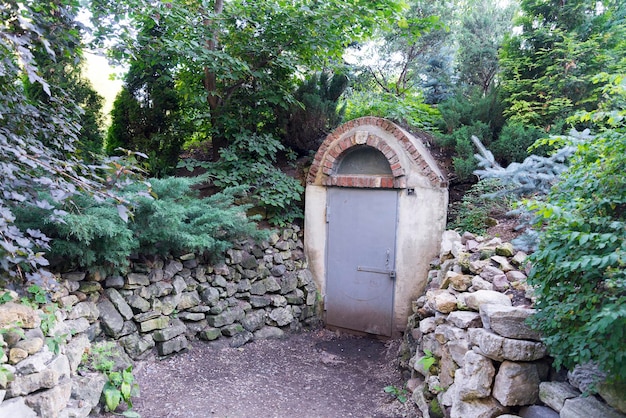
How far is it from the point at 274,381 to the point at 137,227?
197 cm

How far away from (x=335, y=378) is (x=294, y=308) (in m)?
1.27

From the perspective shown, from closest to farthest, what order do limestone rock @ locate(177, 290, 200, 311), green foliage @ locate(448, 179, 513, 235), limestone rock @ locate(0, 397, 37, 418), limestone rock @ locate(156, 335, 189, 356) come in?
limestone rock @ locate(0, 397, 37, 418), limestone rock @ locate(156, 335, 189, 356), limestone rock @ locate(177, 290, 200, 311), green foliage @ locate(448, 179, 513, 235)

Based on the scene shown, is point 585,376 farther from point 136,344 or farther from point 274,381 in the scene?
point 136,344

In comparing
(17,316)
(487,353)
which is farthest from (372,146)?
(17,316)

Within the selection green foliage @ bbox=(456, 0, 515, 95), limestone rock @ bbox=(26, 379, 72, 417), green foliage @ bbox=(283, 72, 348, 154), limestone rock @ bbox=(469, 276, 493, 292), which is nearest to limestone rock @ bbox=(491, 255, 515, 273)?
limestone rock @ bbox=(469, 276, 493, 292)

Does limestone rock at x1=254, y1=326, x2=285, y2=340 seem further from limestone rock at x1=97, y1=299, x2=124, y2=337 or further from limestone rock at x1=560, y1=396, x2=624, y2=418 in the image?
limestone rock at x1=560, y1=396, x2=624, y2=418

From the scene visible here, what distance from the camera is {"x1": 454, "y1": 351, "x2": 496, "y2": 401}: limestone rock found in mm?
2584

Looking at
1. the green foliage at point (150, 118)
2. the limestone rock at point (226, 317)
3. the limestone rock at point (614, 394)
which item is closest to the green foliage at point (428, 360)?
the limestone rock at point (614, 394)

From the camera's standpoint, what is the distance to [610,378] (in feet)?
5.88

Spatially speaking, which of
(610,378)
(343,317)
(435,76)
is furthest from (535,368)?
(435,76)

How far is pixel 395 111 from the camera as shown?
5.31 metres

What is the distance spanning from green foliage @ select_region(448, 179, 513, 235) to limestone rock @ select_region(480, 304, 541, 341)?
195 centimetres

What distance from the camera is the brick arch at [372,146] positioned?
488 cm

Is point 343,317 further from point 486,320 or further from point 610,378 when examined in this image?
point 610,378
